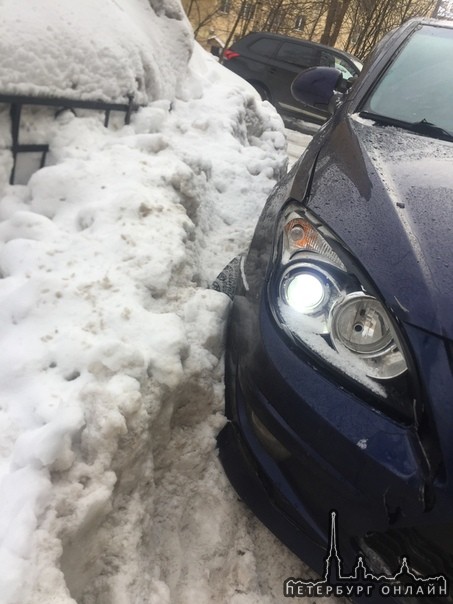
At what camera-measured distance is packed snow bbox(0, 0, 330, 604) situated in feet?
4.91

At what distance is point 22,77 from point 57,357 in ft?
5.13

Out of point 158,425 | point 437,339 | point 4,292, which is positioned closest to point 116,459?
Result: point 158,425

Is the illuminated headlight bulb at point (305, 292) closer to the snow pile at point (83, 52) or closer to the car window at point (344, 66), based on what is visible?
the snow pile at point (83, 52)

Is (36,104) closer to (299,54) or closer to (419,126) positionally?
(419,126)

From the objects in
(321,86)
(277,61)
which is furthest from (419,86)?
(277,61)

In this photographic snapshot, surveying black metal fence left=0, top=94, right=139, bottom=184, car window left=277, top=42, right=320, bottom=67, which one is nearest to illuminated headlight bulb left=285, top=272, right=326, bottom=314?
black metal fence left=0, top=94, right=139, bottom=184

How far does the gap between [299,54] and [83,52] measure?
861cm

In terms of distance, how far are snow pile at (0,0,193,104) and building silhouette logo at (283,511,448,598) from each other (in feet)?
7.82

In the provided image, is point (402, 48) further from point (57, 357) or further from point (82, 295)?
point (57, 357)

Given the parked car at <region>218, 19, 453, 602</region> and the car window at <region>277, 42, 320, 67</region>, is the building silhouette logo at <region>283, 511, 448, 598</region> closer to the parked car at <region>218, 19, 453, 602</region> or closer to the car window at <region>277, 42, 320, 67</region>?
the parked car at <region>218, 19, 453, 602</region>

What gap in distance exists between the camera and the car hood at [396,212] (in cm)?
151

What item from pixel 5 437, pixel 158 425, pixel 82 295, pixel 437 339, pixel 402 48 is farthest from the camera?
pixel 402 48

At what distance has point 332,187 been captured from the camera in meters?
1.90

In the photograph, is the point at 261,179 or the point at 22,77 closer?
the point at 22,77
